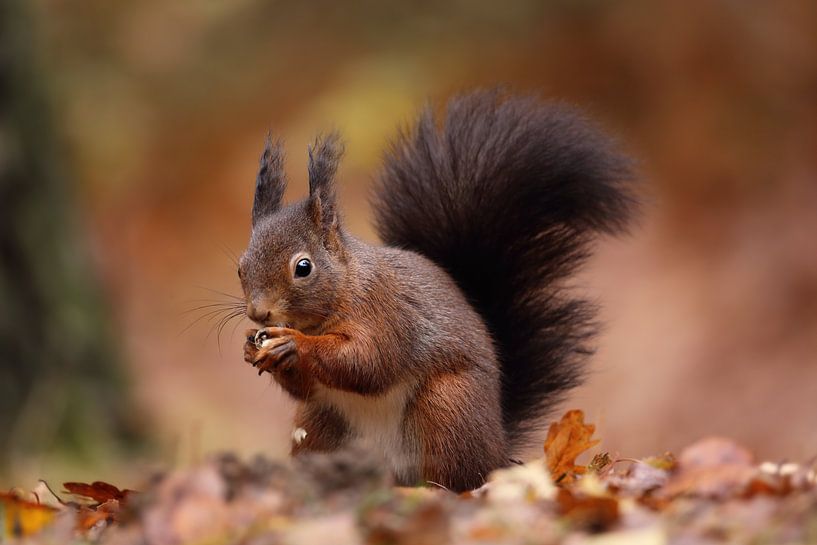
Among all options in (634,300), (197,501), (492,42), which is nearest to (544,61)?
(492,42)

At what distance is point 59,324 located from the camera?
5594 mm

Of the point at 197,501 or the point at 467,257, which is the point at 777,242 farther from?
the point at 197,501

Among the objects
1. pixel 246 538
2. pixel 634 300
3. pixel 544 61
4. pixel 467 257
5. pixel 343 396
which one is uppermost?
pixel 544 61

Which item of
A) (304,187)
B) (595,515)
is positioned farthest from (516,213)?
(304,187)

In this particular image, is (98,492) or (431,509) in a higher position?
(98,492)

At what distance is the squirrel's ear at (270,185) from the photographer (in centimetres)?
294

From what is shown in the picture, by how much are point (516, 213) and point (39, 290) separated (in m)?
3.18

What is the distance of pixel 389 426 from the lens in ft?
9.05

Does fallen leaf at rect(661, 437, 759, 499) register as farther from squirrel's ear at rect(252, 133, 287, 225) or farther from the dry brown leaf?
squirrel's ear at rect(252, 133, 287, 225)

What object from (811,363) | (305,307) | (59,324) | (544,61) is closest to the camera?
(305,307)

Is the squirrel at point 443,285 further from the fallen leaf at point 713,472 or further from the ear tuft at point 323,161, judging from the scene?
the fallen leaf at point 713,472

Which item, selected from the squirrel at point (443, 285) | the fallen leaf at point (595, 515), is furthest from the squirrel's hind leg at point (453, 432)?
the fallen leaf at point (595, 515)

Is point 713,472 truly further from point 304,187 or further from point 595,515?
point 304,187

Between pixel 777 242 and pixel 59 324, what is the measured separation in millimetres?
4862
